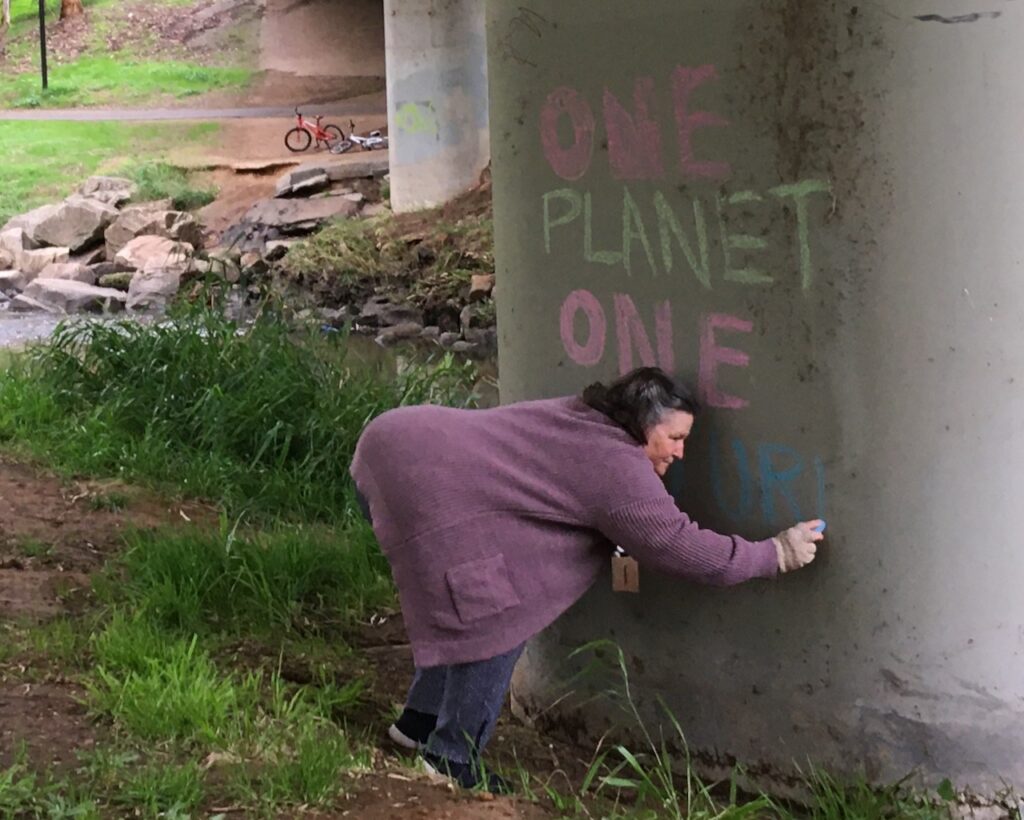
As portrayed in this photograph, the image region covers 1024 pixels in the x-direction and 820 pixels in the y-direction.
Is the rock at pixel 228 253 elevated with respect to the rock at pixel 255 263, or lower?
elevated

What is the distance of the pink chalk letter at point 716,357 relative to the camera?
122 inches

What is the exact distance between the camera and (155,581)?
4.14 m

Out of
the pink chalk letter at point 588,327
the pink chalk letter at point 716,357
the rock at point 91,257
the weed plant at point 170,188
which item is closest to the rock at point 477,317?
the rock at point 91,257

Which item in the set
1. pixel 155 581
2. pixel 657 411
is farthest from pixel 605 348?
pixel 155 581

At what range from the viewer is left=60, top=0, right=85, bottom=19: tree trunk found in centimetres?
2886

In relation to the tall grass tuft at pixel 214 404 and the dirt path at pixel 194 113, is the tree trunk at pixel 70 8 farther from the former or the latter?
the tall grass tuft at pixel 214 404

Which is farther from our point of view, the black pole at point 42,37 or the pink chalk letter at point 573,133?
the black pole at point 42,37

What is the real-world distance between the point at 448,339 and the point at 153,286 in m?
3.72

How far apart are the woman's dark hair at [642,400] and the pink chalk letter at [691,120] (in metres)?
0.47

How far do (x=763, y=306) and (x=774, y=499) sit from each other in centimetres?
45

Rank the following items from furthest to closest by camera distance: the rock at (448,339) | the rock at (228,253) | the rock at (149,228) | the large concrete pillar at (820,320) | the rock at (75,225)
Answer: the rock at (75,225) → the rock at (149,228) → the rock at (228,253) → the rock at (448,339) → the large concrete pillar at (820,320)

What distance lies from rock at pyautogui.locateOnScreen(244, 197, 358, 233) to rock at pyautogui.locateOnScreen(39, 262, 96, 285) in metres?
2.35

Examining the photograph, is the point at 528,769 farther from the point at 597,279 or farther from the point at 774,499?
the point at 597,279

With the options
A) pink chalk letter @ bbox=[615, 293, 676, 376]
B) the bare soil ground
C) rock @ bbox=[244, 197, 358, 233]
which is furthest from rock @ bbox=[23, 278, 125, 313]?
pink chalk letter @ bbox=[615, 293, 676, 376]
